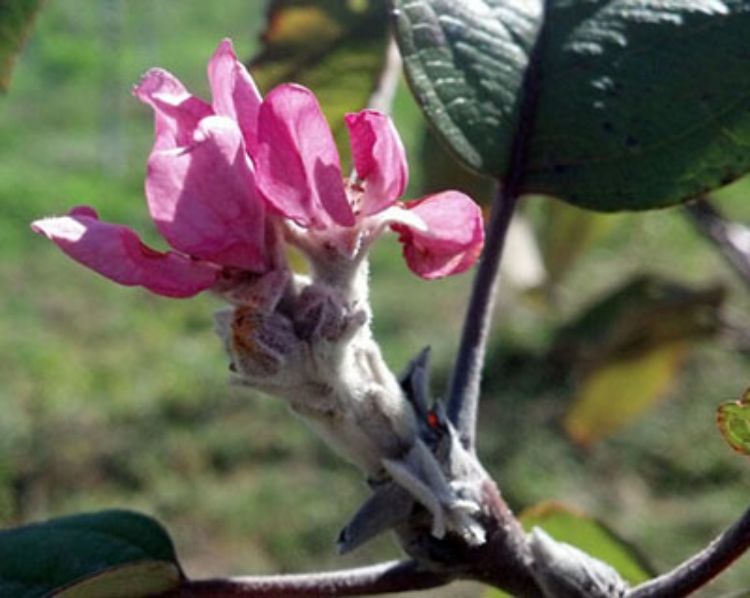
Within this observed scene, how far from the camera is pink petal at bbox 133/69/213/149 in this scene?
49 centimetres

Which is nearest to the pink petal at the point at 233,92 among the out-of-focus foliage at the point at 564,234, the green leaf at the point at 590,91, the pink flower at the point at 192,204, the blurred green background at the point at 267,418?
the pink flower at the point at 192,204

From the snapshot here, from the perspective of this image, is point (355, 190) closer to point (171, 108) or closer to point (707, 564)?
point (171, 108)

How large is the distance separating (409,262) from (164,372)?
3.52 metres

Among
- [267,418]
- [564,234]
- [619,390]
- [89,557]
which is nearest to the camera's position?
[89,557]

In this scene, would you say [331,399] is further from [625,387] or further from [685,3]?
[625,387]

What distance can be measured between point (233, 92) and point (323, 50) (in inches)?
23.5

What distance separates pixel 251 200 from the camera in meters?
0.48

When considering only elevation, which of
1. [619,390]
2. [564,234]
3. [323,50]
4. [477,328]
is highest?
[477,328]

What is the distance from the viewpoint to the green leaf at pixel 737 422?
20.3 inches

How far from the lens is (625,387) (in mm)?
1730

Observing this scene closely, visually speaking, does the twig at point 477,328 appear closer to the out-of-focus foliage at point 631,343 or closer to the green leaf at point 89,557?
the green leaf at point 89,557

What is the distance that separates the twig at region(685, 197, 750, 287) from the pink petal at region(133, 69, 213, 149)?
54cm

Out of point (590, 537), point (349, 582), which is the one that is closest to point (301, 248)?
point (349, 582)

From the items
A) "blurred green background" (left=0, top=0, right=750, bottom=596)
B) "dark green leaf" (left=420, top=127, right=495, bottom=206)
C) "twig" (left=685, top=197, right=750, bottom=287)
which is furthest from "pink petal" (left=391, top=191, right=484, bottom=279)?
"blurred green background" (left=0, top=0, right=750, bottom=596)
